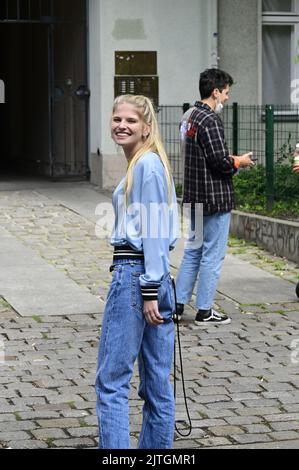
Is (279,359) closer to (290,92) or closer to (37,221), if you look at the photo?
(37,221)

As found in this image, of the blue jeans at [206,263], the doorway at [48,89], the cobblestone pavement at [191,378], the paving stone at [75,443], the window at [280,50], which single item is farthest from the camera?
the doorway at [48,89]

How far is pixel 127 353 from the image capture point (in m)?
5.54

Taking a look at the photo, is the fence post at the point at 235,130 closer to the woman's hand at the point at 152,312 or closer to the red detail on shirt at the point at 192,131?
the red detail on shirt at the point at 192,131

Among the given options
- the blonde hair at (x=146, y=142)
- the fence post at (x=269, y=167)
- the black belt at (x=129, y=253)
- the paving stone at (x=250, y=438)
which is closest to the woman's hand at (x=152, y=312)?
the black belt at (x=129, y=253)

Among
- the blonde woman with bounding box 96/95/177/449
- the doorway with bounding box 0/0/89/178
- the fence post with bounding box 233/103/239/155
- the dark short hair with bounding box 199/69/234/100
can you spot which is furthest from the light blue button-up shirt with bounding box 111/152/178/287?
the doorway with bounding box 0/0/89/178

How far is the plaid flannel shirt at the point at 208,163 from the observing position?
915 centimetres

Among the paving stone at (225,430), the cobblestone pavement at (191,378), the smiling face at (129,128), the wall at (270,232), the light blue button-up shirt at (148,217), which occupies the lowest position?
the paving stone at (225,430)

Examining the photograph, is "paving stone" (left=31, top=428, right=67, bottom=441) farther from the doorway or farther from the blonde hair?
the doorway

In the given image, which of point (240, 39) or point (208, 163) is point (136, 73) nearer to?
point (240, 39)

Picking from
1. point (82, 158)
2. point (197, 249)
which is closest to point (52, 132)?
point (82, 158)

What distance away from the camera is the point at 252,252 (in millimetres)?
13047

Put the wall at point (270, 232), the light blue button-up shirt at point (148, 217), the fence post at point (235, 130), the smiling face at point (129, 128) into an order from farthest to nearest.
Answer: the fence post at point (235, 130) < the wall at point (270, 232) < the smiling face at point (129, 128) < the light blue button-up shirt at point (148, 217)

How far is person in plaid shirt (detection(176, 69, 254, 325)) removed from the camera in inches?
360

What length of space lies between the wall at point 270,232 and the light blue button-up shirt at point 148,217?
7071 mm
